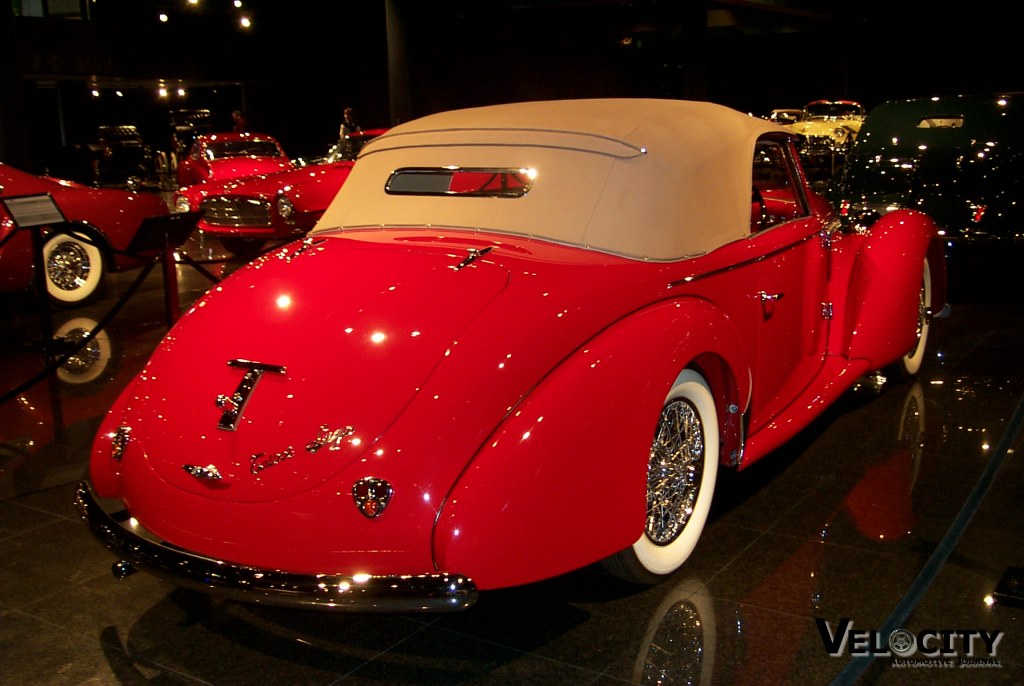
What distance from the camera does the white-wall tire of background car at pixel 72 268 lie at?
26.5 ft

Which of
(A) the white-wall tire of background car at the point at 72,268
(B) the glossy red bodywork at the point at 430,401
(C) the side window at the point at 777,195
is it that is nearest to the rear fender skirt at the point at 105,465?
(B) the glossy red bodywork at the point at 430,401

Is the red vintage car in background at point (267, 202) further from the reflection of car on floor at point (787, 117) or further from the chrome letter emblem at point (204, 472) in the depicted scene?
the reflection of car on floor at point (787, 117)

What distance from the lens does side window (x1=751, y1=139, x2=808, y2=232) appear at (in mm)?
4297

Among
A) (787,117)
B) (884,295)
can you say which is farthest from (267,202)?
(787,117)

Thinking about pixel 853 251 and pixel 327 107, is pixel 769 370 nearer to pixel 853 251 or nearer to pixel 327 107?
pixel 853 251

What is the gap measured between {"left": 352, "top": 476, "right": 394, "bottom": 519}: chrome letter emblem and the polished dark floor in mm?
478

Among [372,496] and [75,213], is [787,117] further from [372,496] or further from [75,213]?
[372,496]

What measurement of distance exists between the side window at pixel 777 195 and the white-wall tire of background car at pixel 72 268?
225 inches

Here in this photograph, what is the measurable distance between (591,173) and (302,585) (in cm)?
181

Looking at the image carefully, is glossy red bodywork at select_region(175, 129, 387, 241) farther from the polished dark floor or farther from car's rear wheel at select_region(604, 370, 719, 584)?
car's rear wheel at select_region(604, 370, 719, 584)

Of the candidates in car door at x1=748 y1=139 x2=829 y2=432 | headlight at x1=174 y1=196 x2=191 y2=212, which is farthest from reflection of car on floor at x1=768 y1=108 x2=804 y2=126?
car door at x1=748 y1=139 x2=829 y2=432

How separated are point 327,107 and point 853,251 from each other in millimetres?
23769

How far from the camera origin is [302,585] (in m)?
2.47

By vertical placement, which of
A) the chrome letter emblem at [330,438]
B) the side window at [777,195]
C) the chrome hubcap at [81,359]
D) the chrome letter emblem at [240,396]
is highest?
the side window at [777,195]
